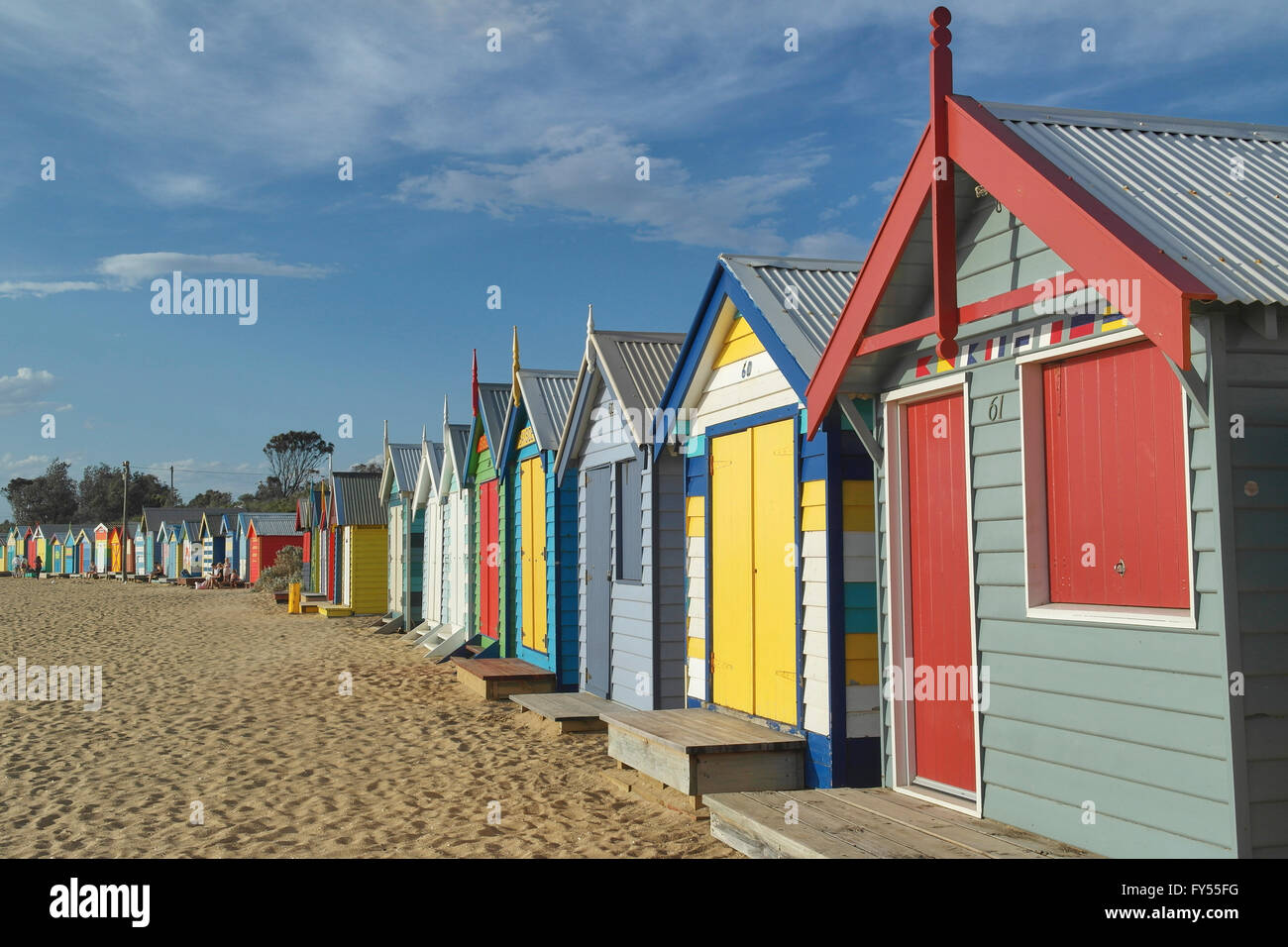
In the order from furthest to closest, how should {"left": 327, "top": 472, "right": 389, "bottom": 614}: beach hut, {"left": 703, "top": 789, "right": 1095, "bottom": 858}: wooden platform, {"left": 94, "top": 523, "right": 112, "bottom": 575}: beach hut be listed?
{"left": 94, "top": 523, "right": 112, "bottom": 575}: beach hut < {"left": 327, "top": 472, "right": 389, "bottom": 614}: beach hut < {"left": 703, "top": 789, "right": 1095, "bottom": 858}: wooden platform

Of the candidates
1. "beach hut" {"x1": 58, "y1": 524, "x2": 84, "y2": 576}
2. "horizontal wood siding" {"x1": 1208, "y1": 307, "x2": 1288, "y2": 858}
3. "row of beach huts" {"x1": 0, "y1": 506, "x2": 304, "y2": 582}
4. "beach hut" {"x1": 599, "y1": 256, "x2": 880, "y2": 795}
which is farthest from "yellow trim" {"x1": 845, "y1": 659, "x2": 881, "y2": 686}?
"beach hut" {"x1": 58, "y1": 524, "x2": 84, "y2": 576}

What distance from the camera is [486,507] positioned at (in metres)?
16.5

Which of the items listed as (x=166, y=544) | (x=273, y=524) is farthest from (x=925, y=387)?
(x=166, y=544)

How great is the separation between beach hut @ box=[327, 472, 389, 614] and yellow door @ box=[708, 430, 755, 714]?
2014cm

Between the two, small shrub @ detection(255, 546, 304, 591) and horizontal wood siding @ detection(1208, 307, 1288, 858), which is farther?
small shrub @ detection(255, 546, 304, 591)

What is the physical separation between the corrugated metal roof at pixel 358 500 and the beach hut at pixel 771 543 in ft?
64.8

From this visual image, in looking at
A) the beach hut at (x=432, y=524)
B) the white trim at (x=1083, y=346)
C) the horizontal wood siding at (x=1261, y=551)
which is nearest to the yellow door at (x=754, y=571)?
the white trim at (x=1083, y=346)

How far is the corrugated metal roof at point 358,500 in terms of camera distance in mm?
27594

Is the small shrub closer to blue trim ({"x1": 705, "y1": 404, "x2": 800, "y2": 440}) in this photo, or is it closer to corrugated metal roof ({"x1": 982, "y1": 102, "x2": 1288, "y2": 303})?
blue trim ({"x1": 705, "y1": 404, "x2": 800, "y2": 440})

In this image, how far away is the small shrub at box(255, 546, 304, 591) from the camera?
129 feet

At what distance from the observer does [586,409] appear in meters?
11.6

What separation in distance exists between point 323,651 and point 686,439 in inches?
479

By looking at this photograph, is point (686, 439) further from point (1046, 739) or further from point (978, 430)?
point (1046, 739)
